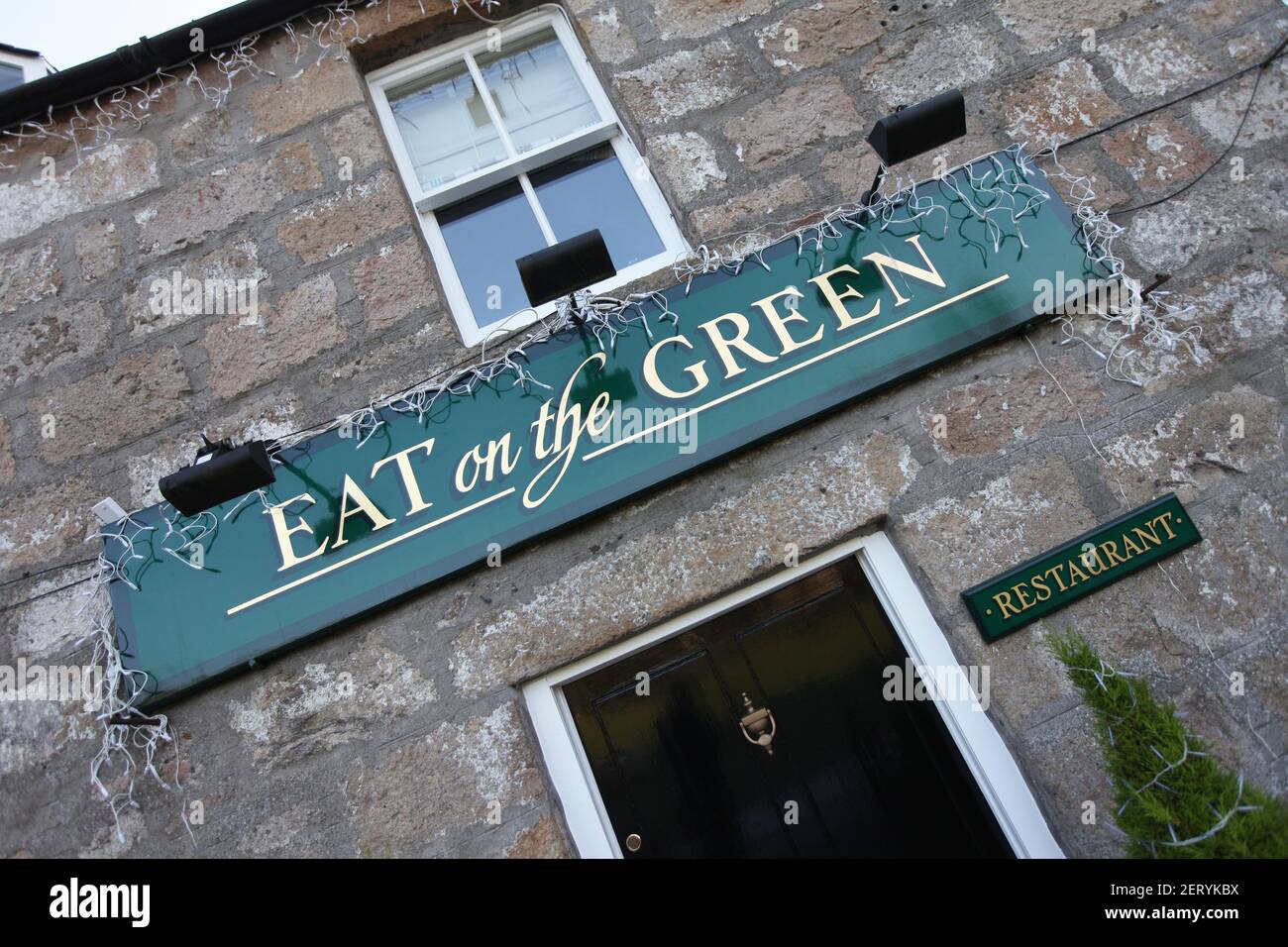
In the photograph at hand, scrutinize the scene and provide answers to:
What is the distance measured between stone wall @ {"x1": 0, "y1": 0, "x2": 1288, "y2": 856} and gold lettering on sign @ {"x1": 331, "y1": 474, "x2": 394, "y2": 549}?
0.96ft

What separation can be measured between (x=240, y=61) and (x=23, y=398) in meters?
1.68

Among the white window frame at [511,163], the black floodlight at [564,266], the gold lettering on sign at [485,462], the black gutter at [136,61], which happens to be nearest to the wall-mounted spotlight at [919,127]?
the white window frame at [511,163]

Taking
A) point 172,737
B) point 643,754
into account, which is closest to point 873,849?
point 643,754

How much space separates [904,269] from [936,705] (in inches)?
56.9

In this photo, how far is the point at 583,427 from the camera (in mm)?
2771

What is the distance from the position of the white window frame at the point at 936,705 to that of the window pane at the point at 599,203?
54.9 inches

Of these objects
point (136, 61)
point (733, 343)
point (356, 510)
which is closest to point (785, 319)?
point (733, 343)

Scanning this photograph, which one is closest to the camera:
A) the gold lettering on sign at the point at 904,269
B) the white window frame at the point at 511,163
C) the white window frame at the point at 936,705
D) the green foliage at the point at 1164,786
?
the green foliage at the point at 1164,786

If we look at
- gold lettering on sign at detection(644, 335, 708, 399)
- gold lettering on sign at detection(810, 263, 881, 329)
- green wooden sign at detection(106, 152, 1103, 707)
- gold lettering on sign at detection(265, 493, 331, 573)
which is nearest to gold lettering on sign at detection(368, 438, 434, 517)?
green wooden sign at detection(106, 152, 1103, 707)

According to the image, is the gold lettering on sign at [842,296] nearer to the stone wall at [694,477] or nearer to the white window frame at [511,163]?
the stone wall at [694,477]

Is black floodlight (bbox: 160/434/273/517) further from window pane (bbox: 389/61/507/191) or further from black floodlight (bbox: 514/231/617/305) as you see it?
window pane (bbox: 389/61/507/191)

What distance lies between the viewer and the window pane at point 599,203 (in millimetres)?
3279

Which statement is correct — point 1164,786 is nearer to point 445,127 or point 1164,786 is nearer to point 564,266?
point 564,266
